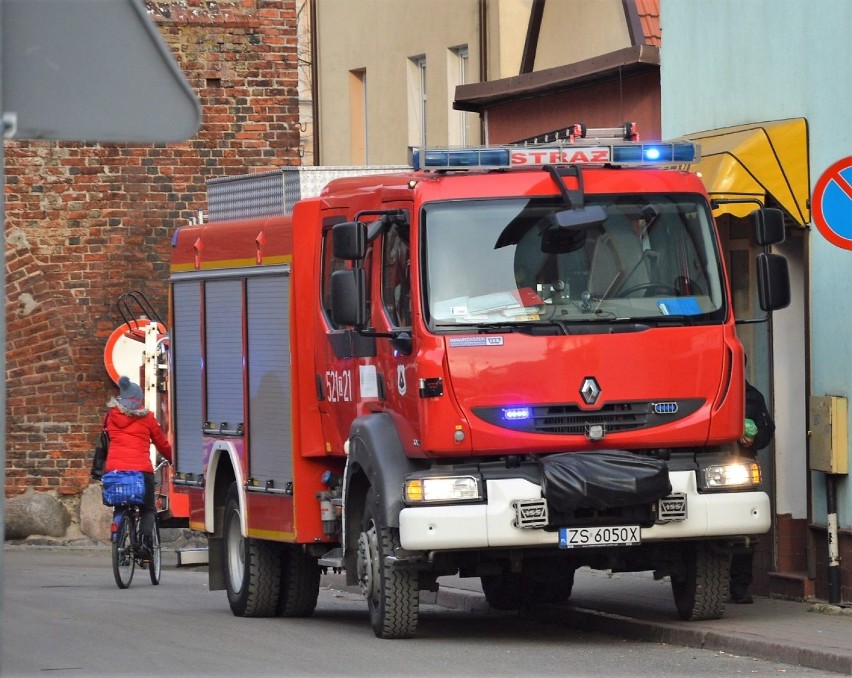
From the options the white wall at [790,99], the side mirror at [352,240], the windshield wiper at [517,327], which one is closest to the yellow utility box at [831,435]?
the white wall at [790,99]

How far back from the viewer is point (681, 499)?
11133mm

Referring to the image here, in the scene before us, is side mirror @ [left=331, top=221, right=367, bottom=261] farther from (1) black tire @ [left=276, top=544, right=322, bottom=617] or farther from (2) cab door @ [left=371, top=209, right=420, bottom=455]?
(1) black tire @ [left=276, top=544, right=322, bottom=617]

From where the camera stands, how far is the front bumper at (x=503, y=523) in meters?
10.8

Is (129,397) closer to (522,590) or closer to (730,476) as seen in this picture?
(522,590)

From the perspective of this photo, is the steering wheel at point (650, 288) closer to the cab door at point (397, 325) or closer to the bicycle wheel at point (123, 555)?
the cab door at point (397, 325)

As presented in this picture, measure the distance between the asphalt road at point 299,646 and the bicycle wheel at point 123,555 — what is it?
1.21 m

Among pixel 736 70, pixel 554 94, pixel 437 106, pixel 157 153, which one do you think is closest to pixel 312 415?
pixel 736 70

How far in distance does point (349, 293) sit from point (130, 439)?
23.4ft

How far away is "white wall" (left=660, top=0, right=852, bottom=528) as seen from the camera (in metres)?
12.6

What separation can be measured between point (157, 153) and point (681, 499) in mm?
13908

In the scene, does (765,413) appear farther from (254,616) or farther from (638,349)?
(254,616)

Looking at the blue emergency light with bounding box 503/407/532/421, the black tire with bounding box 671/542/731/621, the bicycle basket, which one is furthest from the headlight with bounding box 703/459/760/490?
the bicycle basket

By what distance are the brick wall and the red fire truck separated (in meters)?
11.8

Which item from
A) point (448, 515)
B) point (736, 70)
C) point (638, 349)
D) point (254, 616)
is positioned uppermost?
point (736, 70)
